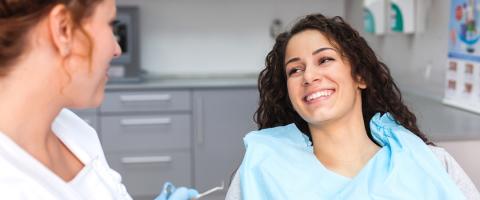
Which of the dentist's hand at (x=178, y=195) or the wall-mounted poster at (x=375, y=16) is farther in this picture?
the wall-mounted poster at (x=375, y=16)

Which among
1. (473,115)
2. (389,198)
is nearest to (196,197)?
(389,198)

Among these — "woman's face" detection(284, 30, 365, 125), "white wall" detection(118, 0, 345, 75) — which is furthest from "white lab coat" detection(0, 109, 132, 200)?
"white wall" detection(118, 0, 345, 75)

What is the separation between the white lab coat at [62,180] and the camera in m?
0.69

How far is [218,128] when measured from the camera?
3320 mm

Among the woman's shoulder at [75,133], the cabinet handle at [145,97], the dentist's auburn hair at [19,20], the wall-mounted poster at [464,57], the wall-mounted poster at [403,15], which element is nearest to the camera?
the dentist's auburn hair at [19,20]

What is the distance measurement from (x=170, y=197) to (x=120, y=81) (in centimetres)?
232

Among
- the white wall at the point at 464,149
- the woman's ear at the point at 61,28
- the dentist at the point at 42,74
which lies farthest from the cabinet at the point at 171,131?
the woman's ear at the point at 61,28

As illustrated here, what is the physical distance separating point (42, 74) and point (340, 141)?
33.1 inches

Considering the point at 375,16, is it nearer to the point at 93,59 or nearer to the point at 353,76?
the point at 353,76

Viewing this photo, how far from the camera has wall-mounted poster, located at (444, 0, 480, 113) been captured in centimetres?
213

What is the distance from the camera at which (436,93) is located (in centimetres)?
255

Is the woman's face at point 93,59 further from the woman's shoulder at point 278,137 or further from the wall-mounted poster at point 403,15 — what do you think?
the wall-mounted poster at point 403,15

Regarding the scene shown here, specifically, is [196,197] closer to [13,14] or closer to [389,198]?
[389,198]

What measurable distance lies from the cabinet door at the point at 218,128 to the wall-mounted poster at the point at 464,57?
4.32 feet
